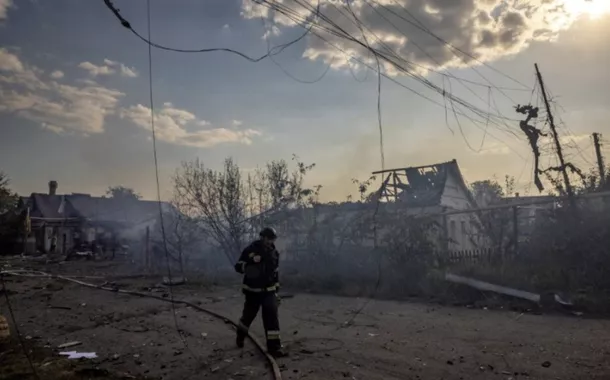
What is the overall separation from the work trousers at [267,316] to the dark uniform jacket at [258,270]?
0.11 metres

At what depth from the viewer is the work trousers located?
598 cm

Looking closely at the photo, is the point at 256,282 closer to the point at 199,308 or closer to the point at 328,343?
the point at 328,343

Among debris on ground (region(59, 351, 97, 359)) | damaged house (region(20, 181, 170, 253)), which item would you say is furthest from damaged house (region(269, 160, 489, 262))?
damaged house (region(20, 181, 170, 253))

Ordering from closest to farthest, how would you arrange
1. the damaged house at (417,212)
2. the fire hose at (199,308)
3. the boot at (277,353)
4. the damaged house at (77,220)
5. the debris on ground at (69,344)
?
the fire hose at (199,308), the boot at (277,353), the debris on ground at (69,344), the damaged house at (417,212), the damaged house at (77,220)

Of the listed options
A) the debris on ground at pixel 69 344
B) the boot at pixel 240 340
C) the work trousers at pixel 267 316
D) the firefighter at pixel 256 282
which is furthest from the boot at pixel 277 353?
the debris on ground at pixel 69 344

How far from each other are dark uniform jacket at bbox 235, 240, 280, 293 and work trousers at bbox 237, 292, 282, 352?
0.11 meters

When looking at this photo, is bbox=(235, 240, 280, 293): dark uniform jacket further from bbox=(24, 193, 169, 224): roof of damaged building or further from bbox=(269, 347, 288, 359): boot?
bbox=(24, 193, 169, 224): roof of damaged building

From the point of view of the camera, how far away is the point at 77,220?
1663 inches

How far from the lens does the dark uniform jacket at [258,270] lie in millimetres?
6434

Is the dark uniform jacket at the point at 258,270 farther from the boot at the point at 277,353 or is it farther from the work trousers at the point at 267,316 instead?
the boot at the point at 277,353

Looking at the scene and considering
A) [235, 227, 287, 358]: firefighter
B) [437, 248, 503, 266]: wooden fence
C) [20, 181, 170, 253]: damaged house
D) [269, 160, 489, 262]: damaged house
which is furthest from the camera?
[20, 181, 170, 253]: damaged house

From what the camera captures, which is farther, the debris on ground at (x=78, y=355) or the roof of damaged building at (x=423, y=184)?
the roof of damaged building at (x=423, y=184)

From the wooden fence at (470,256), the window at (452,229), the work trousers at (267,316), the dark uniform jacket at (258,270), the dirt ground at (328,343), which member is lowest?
the dirt ground at (328,343)

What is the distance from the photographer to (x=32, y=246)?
38.3 metres
